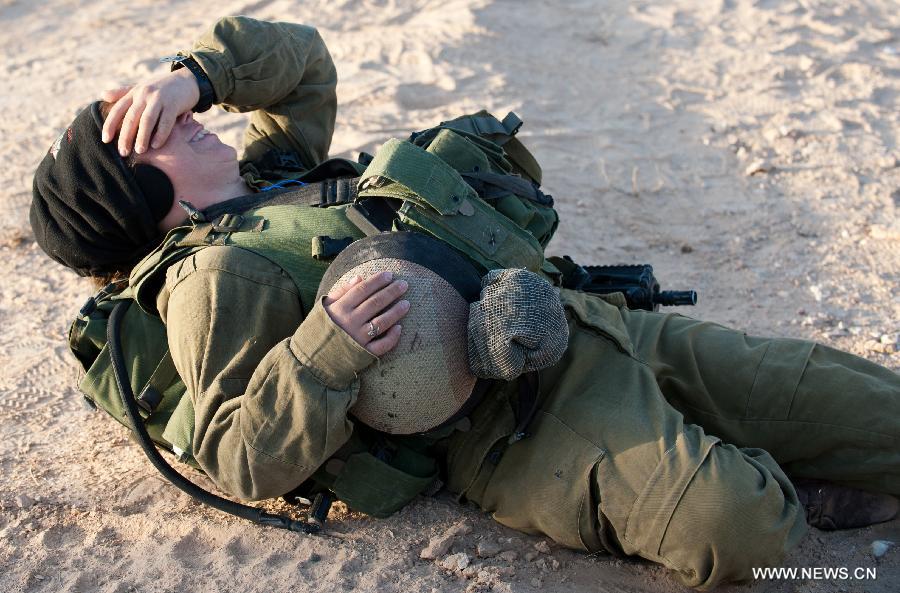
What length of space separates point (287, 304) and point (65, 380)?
1.52 metres

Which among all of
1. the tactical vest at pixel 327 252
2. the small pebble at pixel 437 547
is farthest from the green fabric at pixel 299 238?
the small pebble at pixel 437 547

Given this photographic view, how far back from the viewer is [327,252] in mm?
2500

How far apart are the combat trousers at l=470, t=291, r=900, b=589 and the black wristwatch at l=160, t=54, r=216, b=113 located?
139 centimetres

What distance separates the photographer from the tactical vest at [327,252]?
99.4 inches

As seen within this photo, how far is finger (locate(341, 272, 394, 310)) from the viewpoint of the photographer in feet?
7.20

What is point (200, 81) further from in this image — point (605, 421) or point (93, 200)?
point (605, 421)

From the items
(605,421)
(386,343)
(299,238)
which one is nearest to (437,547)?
(605,421)

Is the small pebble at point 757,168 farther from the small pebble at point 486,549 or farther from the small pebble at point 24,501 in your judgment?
the small pebble at point 24,501

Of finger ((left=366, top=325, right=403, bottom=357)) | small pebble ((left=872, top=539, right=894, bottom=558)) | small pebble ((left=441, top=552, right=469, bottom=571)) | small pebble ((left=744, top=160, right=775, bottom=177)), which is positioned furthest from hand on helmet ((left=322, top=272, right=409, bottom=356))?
small pebble ((left=744, top=160, right=775, bottom=177))

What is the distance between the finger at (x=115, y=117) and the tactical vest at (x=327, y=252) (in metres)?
0.38

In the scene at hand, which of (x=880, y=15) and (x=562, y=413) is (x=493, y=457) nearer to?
(x=562, y=413)

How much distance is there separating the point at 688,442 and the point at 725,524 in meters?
0.22

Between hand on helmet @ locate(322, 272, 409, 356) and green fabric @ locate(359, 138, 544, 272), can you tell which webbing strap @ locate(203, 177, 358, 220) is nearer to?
green fabric @ locate(359, 138, 544, 272)

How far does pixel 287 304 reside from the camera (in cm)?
246
